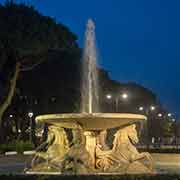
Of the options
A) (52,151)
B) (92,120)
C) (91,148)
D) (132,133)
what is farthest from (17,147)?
(92,120)

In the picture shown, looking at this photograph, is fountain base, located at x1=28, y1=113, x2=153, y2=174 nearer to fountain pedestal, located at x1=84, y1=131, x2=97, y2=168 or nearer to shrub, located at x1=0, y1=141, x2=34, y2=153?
fountain pedestal, located at x1=84, y1=131, x2=97, y2=168

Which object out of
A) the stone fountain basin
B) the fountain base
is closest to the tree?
the fountain base

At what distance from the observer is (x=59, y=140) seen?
19.2 metres

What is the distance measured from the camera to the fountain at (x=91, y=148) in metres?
17.6

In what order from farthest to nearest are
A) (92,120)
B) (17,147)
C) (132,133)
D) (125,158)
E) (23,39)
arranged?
(17,147) → (23,39) → (132,133) → (125,158) → (92,120)

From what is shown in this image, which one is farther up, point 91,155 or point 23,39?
point 23,39

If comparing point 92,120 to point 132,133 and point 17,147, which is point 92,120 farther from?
point 17,147

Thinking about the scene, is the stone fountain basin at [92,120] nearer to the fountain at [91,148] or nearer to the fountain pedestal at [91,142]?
the fountain at [91,148]

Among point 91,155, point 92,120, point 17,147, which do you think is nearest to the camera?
point 92,120

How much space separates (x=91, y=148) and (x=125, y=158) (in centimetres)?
134

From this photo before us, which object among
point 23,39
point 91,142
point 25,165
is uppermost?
point 23,39

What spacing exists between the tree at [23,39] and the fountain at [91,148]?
20712mm

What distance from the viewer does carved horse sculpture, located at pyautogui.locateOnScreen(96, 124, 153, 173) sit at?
59.6 feet

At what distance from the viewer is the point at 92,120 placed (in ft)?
58.0
